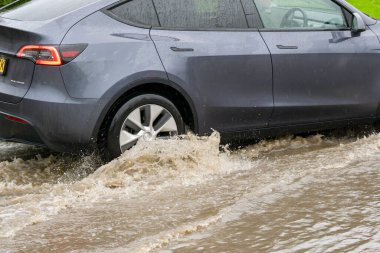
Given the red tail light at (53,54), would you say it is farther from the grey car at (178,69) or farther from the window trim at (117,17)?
the window trim at (117,17)

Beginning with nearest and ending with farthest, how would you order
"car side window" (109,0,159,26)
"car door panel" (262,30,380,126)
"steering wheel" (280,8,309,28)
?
"car side window" (109,0,159,26)
"car door panel" (262,30,380,126)
"steering wheel" (280,8,309,28)

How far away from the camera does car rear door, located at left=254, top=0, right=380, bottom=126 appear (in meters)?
6.18

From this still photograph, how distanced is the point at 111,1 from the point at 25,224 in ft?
6.61

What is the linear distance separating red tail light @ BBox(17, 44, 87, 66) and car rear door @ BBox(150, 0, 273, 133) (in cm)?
65

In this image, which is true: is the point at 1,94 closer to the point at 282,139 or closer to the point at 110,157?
the point at 110,157

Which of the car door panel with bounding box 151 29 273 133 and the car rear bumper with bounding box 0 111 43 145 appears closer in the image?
the car rear bumper with bounding box 0 111 43 145

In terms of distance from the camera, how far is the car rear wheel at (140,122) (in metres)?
5.45

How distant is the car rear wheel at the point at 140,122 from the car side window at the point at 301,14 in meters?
1.22

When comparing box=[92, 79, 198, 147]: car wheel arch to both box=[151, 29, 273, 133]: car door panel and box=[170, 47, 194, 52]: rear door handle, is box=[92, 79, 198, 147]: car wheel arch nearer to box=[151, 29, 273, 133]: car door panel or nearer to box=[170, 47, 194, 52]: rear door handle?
box=[151, 29, 273, 133]: car door panel

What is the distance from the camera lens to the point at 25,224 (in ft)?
14.2

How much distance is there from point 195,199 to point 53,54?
1.46 meters

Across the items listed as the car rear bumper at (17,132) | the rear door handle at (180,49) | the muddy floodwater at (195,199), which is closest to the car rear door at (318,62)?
the muddy floodwater at (195,199)

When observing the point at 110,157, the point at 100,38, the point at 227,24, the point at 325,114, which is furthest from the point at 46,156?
the point at 325,114

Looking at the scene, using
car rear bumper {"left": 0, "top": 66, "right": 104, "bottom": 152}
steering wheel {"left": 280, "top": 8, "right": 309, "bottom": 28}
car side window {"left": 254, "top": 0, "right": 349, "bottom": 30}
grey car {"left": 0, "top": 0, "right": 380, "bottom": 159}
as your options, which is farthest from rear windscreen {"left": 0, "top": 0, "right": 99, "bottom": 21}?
steering wheel {"left": 280, "top": 8, "right": 309, "bottom": 28}
